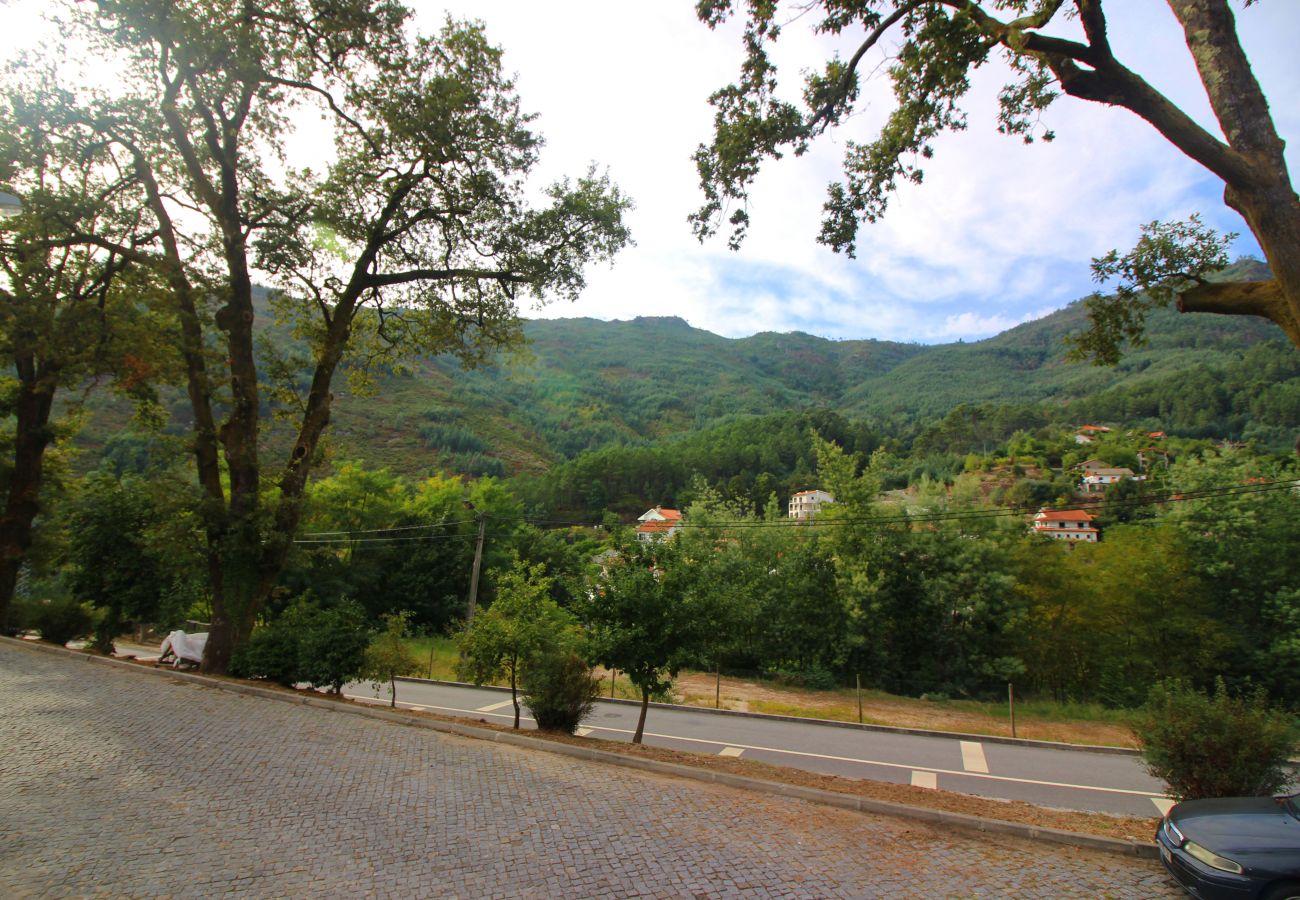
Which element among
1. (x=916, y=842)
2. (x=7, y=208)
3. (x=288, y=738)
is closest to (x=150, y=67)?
(x=7, y=208)

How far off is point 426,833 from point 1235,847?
6.37 meters

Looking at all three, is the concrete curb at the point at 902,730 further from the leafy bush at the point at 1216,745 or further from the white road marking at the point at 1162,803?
the leafy bush at the point at 1216,745

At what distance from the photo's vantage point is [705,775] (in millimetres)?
7602

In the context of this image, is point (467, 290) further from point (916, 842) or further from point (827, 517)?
point (827, 517)

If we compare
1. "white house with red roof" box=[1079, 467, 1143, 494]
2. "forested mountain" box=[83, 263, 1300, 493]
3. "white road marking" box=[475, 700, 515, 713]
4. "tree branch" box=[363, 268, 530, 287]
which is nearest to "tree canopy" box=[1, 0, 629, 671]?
"tree branch" box=[363, 268, 530, 287]

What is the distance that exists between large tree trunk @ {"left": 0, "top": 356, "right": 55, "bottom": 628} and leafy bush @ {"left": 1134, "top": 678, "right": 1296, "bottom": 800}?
79.7 ft

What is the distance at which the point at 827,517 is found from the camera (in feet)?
88.4

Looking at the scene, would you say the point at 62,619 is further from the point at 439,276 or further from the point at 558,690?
the point at 558,690

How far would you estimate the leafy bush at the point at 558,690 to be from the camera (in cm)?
992

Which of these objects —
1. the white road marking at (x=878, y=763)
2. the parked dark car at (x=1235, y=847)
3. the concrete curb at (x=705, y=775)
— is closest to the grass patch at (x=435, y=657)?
the white road marking at (x=878, y=763)

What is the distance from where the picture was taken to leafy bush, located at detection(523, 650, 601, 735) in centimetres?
992

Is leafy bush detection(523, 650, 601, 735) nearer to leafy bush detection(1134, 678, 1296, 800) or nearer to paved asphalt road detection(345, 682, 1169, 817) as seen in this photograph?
paved asphalt road detection(345, 682, 1169, 817)

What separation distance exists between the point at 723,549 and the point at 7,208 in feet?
82.1

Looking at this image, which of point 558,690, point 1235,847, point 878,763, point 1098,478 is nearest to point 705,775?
point 558,690
